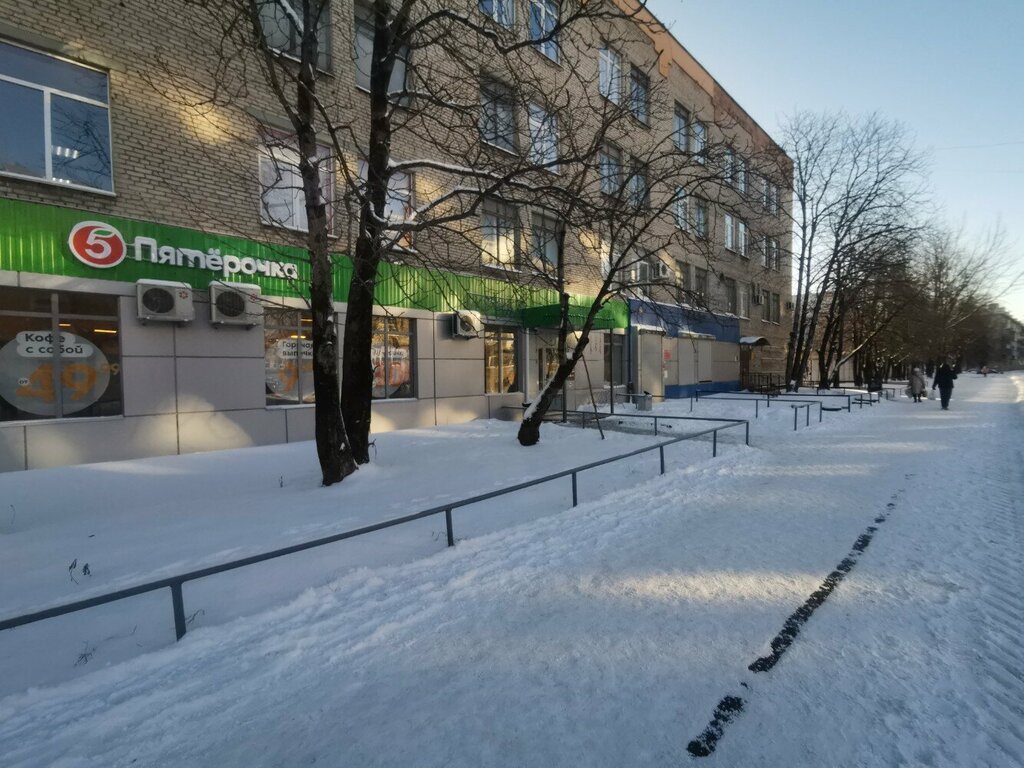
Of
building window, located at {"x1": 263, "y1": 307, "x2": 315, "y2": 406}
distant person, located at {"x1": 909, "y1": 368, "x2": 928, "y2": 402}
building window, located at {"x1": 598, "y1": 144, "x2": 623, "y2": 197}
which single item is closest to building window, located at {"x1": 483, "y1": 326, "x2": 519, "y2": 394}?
building window, located at {"x1": 598, "y1": 144, "x2": 623, "y2": 197}

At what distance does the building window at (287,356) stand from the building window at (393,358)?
157cm

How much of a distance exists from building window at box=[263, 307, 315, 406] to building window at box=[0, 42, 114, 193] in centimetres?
341

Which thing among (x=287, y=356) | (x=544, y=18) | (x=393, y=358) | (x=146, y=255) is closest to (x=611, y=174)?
(x=544, y=18)

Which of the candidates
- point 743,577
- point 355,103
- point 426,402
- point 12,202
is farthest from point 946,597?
point 355,103

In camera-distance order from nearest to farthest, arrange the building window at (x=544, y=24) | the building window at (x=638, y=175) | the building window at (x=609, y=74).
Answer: the building window at (x=544, y=24), the building window at (x=638, y=175), the building window at (x=609, y=74)

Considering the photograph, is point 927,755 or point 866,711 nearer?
point 927,755

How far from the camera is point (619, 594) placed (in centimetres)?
393

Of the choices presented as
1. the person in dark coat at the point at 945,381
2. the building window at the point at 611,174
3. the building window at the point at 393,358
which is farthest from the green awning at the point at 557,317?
the person in dark coat at the point at 945,381

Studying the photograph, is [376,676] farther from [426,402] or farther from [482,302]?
[482,302]

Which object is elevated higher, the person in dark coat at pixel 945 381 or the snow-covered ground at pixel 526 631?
the person in dark coat at pixel 945 381

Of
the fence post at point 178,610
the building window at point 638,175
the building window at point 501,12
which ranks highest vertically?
the building window at point 501,12

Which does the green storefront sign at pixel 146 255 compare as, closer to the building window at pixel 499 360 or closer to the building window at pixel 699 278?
the building window at pixel 499 360

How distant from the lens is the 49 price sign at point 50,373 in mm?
7793

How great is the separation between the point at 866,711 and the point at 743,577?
5.24 feet
